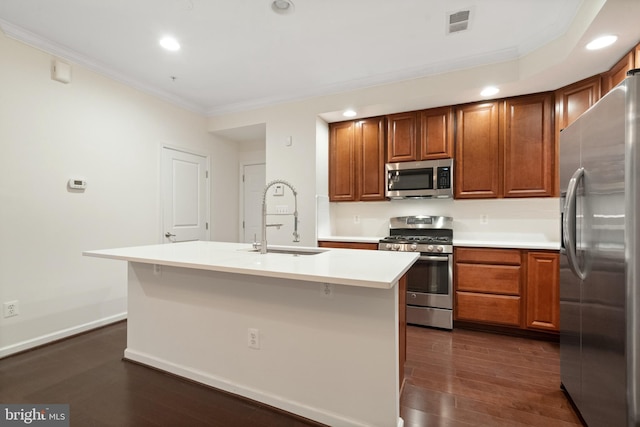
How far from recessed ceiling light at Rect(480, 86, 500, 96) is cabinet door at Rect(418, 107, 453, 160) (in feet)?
1.23

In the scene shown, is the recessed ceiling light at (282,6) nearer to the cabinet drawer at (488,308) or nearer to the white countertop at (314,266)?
the white countertop at (314,266)

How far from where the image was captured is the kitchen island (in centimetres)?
150

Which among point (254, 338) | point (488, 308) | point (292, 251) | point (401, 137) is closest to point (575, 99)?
point (401, 137)

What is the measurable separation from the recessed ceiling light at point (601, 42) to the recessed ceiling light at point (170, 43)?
3.29m

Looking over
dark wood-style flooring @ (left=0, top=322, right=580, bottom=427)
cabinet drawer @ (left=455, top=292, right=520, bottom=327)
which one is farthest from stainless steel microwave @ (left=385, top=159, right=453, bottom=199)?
dark wood-style flooring @ (left=0, top=322, right=580, bottom=427)

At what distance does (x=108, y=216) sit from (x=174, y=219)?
2.71 ft

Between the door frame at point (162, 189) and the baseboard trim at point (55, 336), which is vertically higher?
the door frame at point (162, 189)

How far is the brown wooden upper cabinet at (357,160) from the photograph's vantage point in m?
3.66

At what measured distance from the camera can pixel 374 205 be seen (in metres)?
3.96

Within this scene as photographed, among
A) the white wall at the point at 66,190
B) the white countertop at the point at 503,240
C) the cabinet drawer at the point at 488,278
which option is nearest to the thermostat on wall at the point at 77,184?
the white wall at the point at 66,190

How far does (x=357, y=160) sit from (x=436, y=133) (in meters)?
0.97

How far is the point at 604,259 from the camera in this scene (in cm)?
137

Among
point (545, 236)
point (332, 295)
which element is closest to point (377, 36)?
point (332, 295)

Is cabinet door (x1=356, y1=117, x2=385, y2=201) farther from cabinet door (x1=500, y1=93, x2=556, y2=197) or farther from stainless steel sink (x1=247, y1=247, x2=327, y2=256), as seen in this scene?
stainless steel sink (x1=247, y1=247, x2=327, y2=256)
